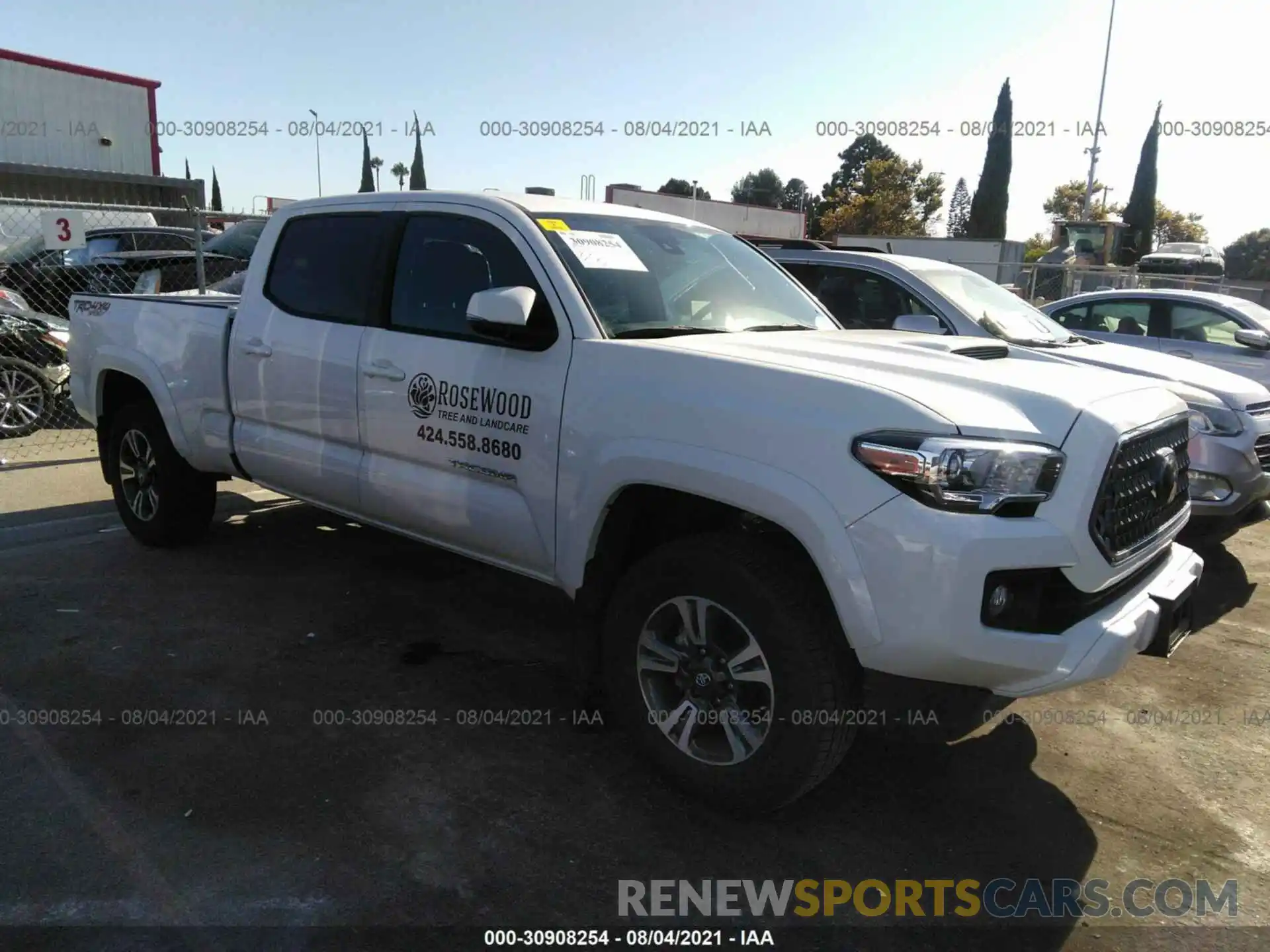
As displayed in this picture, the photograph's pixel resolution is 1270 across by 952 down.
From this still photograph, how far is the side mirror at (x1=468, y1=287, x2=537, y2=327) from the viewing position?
3.17m

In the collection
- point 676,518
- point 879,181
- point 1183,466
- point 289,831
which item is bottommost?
Result: point 289,831

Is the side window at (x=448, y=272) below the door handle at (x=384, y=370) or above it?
above

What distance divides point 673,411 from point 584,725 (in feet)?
4.53

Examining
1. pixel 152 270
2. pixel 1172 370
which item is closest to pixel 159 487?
pixel 1172 370

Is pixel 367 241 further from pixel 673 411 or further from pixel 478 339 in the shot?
pixel 673 411

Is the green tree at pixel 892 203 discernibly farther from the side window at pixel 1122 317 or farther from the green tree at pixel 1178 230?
the side window at pixel 1122 317

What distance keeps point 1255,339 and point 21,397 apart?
11.0m

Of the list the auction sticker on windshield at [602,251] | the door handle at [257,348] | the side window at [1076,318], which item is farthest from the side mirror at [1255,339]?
the door handle at [257,348]

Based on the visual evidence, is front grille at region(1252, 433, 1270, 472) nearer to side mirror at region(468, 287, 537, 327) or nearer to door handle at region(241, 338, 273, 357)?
side mirror at region(468, 287, 537, 327)

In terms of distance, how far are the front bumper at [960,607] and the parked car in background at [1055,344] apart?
287cm

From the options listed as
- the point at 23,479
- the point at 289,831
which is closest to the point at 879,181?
the point at 23,479

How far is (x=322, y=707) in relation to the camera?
3.61 m

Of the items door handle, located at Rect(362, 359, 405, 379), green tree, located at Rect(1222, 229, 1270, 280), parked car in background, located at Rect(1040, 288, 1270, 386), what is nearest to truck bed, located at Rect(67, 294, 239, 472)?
door handle, located at Rect(362, 359, 405, 379)

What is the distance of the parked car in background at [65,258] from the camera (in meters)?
11.2
